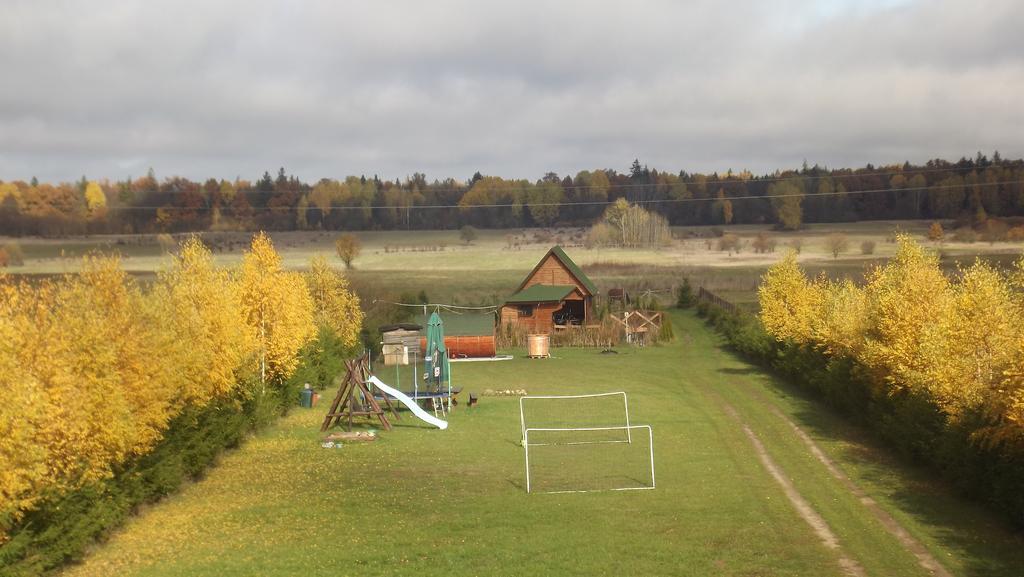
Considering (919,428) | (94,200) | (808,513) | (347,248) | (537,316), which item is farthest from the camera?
(347,248)

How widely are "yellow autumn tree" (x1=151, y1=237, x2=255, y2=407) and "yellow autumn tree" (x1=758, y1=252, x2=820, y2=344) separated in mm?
25701

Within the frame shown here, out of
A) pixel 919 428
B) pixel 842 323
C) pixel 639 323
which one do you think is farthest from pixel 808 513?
pixel 639 323

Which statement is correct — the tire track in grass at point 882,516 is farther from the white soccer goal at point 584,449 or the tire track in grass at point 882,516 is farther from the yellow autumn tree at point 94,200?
the yellow autumn tree at point 94,200

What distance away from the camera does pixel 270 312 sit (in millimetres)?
35031

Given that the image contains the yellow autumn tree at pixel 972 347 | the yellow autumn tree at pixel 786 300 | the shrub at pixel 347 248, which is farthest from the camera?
the shrub at pixel 347 248

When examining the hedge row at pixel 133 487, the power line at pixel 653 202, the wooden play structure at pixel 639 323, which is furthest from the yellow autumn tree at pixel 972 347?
the power line at pixel 653 202

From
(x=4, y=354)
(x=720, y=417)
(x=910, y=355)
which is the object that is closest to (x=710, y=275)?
(x=720, y=417)

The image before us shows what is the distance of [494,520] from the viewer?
2056 cm

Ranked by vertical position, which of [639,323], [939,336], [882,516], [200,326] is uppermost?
[200,326]

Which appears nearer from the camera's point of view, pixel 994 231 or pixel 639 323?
pixel 639 323

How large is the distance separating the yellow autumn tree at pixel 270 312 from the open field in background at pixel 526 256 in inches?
1303

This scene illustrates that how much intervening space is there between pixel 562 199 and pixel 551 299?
72.2 metres

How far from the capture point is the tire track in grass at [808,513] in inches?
667

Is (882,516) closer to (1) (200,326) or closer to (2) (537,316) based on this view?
(1) (200,326)
